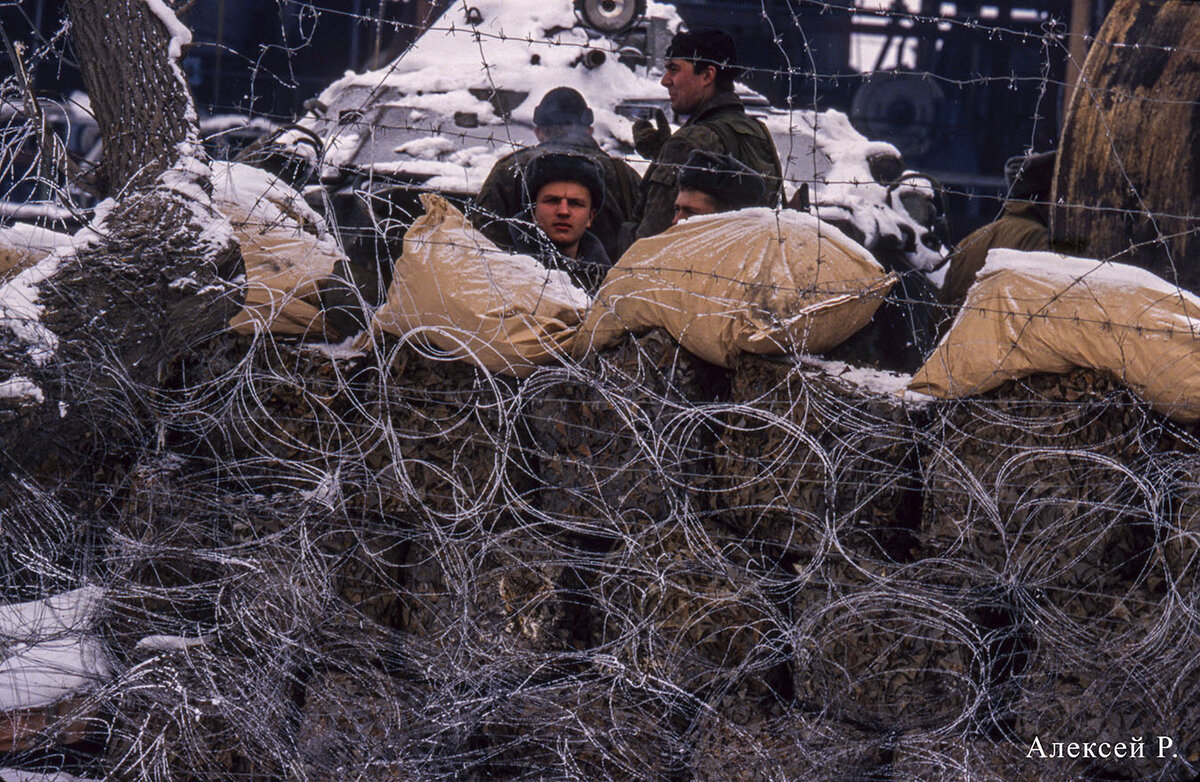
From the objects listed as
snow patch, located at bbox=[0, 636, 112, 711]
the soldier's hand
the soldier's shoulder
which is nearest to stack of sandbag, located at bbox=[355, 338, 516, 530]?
snow patch, located at bbox=[0, 636, 112, 711]

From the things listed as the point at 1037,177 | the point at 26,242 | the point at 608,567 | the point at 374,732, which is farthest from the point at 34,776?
the point at 1037,177

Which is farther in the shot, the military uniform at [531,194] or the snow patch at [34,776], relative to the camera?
the military uniform at [531,194]

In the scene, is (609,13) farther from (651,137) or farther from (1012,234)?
(1012,234)

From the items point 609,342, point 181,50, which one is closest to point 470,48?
point 181,50

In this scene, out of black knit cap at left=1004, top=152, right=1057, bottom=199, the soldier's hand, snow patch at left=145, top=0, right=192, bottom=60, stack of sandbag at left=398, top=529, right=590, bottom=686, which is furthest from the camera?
the soldier's hand

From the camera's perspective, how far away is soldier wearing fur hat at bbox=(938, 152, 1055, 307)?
332 cm

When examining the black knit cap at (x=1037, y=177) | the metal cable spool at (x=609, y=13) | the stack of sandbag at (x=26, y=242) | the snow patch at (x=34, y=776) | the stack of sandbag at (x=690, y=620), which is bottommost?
the snow patch at (x=34, y=776)

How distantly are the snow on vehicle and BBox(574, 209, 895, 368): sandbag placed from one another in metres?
2.51

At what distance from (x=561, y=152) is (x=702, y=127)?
0.37 meters

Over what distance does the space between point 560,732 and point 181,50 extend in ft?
6.47

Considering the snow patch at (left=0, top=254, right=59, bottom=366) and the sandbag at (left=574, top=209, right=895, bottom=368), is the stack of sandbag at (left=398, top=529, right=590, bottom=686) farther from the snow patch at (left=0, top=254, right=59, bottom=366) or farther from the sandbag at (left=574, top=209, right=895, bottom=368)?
the snow patch at (left=0, top=254, right=59, bottom=366)

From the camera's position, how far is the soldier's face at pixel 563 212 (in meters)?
2.97

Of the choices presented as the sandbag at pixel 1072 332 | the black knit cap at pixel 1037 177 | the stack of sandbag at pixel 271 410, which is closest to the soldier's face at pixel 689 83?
the black knit cap at pixel 1037 177

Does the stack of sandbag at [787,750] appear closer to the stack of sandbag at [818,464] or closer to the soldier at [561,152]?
the stack of sandbag at [818,464]
